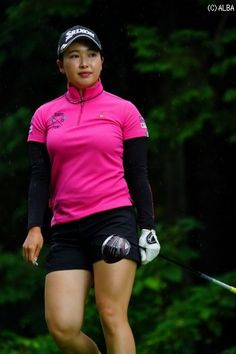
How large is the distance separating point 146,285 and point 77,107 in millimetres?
5382

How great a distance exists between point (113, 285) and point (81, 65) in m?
1.08

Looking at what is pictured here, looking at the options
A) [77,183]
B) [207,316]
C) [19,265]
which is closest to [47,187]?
[77,183]

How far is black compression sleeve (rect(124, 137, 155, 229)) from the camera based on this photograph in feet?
18.4

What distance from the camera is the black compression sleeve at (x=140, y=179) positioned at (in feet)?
18.4

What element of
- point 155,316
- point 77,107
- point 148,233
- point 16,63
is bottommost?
point 155,316

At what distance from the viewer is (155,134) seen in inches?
437

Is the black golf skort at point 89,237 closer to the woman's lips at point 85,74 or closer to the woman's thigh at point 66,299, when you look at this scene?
the woman's thigh at point 66,299

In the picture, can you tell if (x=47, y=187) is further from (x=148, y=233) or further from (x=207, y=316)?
(x=207, y=316)

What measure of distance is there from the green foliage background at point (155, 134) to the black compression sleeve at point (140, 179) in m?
Result: 4.93

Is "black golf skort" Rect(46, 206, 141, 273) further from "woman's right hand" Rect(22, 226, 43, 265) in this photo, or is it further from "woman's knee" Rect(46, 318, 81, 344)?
"woman's knee" Rect(46, 318, 81, 344)

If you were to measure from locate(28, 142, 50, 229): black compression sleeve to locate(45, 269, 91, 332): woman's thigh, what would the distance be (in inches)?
12.7

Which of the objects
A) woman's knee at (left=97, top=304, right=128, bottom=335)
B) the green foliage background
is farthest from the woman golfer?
the green foliage background

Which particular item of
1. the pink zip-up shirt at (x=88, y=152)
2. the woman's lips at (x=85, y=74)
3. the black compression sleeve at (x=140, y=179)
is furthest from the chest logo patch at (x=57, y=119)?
the black compression sleeve at (x=140, y=179)

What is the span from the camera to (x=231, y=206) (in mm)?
12789
